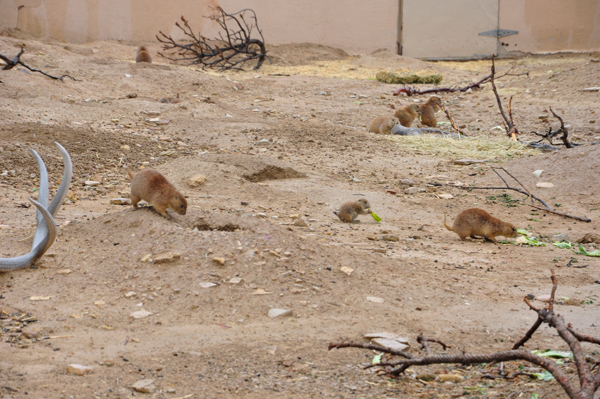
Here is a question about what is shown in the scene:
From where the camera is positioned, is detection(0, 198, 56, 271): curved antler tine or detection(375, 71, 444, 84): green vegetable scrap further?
detection(375, 71, 444, 84): green vegetable scrap

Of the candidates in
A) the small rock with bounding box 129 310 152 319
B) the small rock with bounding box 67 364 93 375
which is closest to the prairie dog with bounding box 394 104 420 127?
the small rock with bounding box 129 310 152 319

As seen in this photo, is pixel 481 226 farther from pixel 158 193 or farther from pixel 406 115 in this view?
pixel 406 115

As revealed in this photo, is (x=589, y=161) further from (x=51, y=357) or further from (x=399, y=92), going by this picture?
(x=51, y=357)

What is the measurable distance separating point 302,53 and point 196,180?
9.58m

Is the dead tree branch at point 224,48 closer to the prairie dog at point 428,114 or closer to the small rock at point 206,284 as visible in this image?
the prairie dog at point 428,114

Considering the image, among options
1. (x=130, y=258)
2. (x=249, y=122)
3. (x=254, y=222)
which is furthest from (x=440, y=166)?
(x=130, y=258)

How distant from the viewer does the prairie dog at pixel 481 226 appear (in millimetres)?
4789

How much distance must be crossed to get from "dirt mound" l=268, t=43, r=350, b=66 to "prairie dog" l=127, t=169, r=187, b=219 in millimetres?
10294

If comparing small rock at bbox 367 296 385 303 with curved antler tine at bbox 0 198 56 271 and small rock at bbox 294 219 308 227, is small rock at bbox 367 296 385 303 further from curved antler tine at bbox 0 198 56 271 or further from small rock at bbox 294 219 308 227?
curved antler tine at bbox 0 198 56 271

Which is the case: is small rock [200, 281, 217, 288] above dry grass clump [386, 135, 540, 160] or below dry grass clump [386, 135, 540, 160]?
below

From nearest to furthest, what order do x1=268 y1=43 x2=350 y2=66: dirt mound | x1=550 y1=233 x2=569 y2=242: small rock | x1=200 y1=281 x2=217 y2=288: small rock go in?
x1=200 y1=281 x2=217 y2=288: small rock, x1=550 y1=233 x2=569 y2=242: small rock, x1=268 y1=43 x2=350 y2=66: dirt mound

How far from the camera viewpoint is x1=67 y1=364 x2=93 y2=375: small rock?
2404 millimetres

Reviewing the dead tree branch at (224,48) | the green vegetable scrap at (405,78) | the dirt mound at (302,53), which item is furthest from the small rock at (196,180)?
the dirt mound at (302,53)

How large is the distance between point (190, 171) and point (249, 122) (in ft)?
8.35
